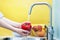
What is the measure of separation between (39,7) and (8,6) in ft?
1.45

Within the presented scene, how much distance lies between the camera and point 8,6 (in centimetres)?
211

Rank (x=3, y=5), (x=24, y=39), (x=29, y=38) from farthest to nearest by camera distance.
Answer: (x=3, y=5), (x=29, y=38), (x=24, y=39)

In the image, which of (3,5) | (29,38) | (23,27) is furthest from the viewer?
(3,5)

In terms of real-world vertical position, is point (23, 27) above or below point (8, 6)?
below

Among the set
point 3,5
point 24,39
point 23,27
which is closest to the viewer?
point 23,27

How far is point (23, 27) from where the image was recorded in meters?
1.40

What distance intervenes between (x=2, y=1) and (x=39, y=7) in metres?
0.53

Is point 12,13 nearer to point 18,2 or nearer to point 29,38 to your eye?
point 18,2

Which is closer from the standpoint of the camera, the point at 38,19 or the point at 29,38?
the point at 29,38

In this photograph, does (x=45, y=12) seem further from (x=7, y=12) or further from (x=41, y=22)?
(x=7, y=12)

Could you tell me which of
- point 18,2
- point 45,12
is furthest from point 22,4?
point 45,12

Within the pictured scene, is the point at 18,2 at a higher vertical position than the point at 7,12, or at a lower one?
higher

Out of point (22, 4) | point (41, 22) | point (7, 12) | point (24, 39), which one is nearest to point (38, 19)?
point (41, 22)

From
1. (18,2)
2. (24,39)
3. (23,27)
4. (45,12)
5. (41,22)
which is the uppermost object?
(18,2)
